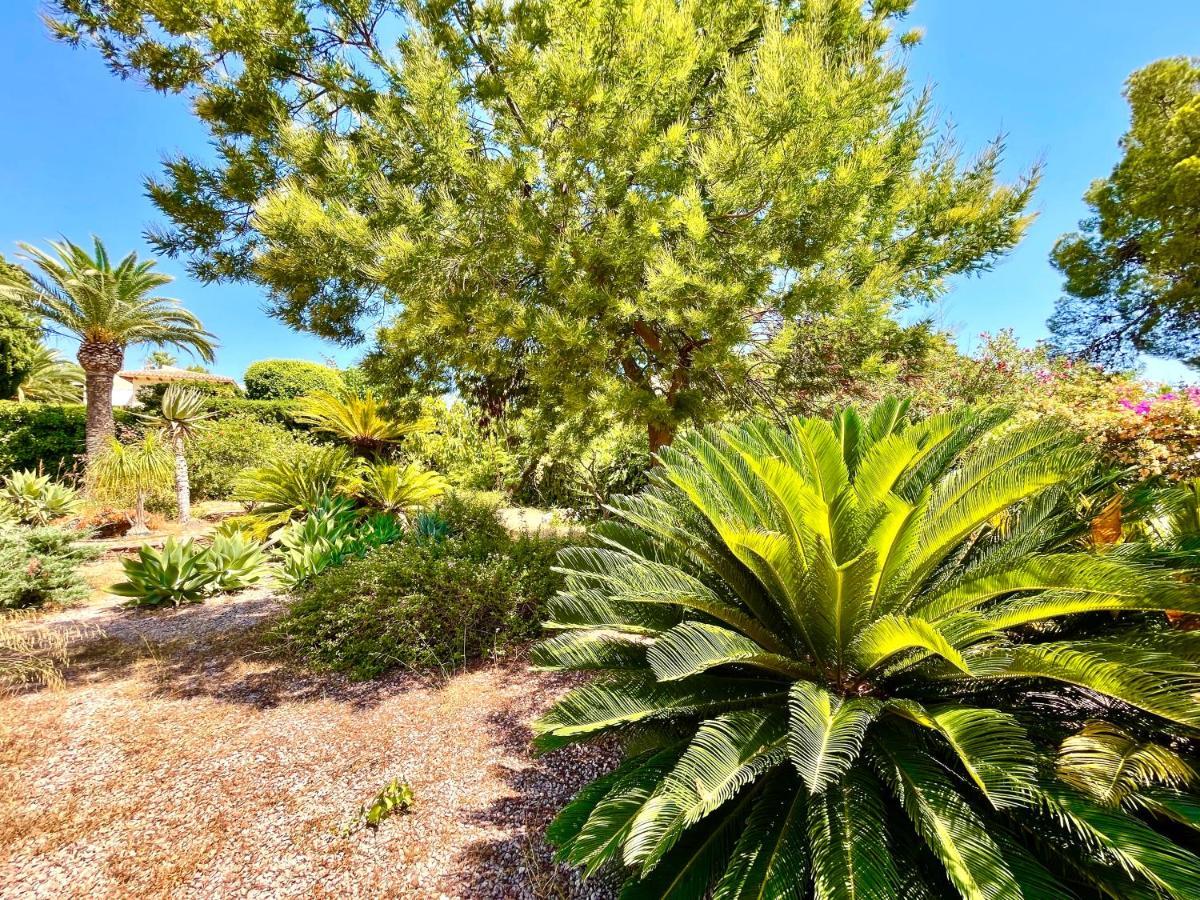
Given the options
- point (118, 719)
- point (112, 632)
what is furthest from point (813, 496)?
point (112, 632)

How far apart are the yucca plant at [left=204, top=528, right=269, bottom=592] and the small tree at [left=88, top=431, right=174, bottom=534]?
537 cm

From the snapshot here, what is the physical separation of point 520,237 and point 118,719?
14.2ft

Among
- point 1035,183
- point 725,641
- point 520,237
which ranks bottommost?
point 725,641

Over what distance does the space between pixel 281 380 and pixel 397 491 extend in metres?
11.5

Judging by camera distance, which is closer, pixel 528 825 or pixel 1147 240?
pixel 528 825

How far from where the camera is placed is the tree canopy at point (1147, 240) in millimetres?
11469

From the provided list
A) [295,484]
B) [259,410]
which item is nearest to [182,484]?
[295,484]

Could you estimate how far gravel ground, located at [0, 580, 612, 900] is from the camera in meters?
2.08

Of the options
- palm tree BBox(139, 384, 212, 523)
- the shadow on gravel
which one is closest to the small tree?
palm tree BBox(139, 384, 212, 523)

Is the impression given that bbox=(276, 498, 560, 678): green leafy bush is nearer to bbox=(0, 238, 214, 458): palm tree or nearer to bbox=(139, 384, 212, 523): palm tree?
bbox=(139, 384, 212, 523): palm tree

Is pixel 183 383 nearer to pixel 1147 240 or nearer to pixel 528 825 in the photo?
pixel 528 825

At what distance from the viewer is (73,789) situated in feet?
8.52

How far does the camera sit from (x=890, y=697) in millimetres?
1783

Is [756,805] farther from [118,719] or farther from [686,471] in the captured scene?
[118,719]
